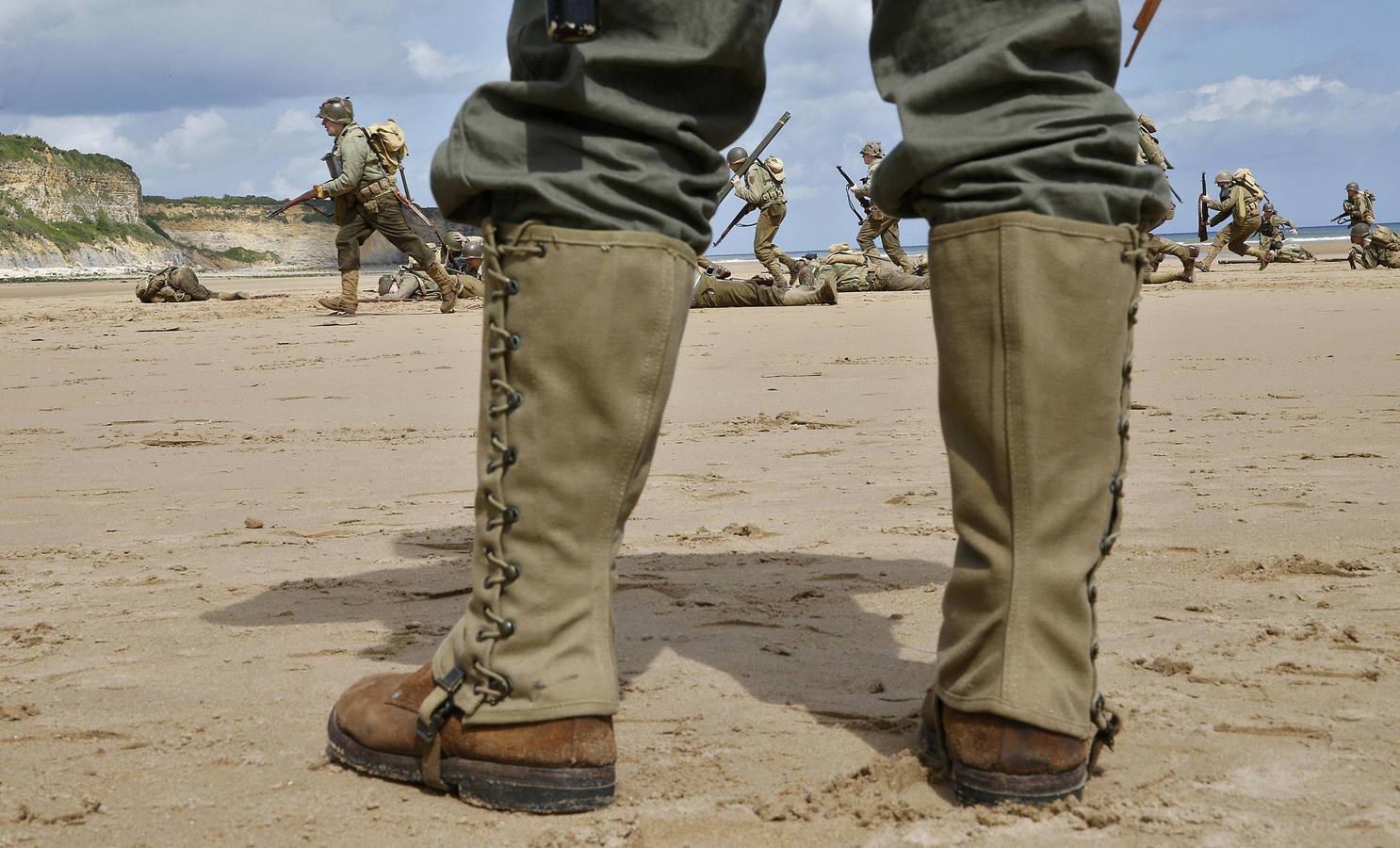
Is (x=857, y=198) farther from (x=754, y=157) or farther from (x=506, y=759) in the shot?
(x=506, y=759)

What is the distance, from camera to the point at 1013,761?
1.52 meters

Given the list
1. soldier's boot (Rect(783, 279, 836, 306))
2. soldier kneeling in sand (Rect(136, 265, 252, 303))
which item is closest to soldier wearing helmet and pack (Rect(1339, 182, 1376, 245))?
soldier's boot (Rect(783, 279, 836, 306))

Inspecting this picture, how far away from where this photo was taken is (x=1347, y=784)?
1531mm

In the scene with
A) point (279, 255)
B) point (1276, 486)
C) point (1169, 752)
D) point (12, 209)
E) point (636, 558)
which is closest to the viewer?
point (1169, 752)

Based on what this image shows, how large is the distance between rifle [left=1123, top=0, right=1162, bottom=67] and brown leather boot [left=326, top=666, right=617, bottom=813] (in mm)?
1022

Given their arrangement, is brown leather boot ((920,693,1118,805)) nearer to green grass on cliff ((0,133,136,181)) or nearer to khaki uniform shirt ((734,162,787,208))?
khaki uniform shirt ((734,162,787,208))

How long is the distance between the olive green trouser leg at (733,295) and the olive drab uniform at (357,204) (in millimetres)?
2427

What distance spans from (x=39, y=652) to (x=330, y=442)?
259 centimetres

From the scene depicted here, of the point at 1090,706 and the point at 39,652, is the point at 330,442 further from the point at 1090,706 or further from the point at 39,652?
the point at 1090,706

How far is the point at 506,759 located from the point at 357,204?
11.6 meters

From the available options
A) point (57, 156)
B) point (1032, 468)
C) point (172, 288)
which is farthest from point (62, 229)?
point (1032, 468)

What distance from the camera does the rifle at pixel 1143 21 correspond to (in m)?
1.68

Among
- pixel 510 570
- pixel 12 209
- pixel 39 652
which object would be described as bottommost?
pixel 39 652

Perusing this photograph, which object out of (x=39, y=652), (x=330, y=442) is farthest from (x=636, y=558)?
(x=330, y=442)
